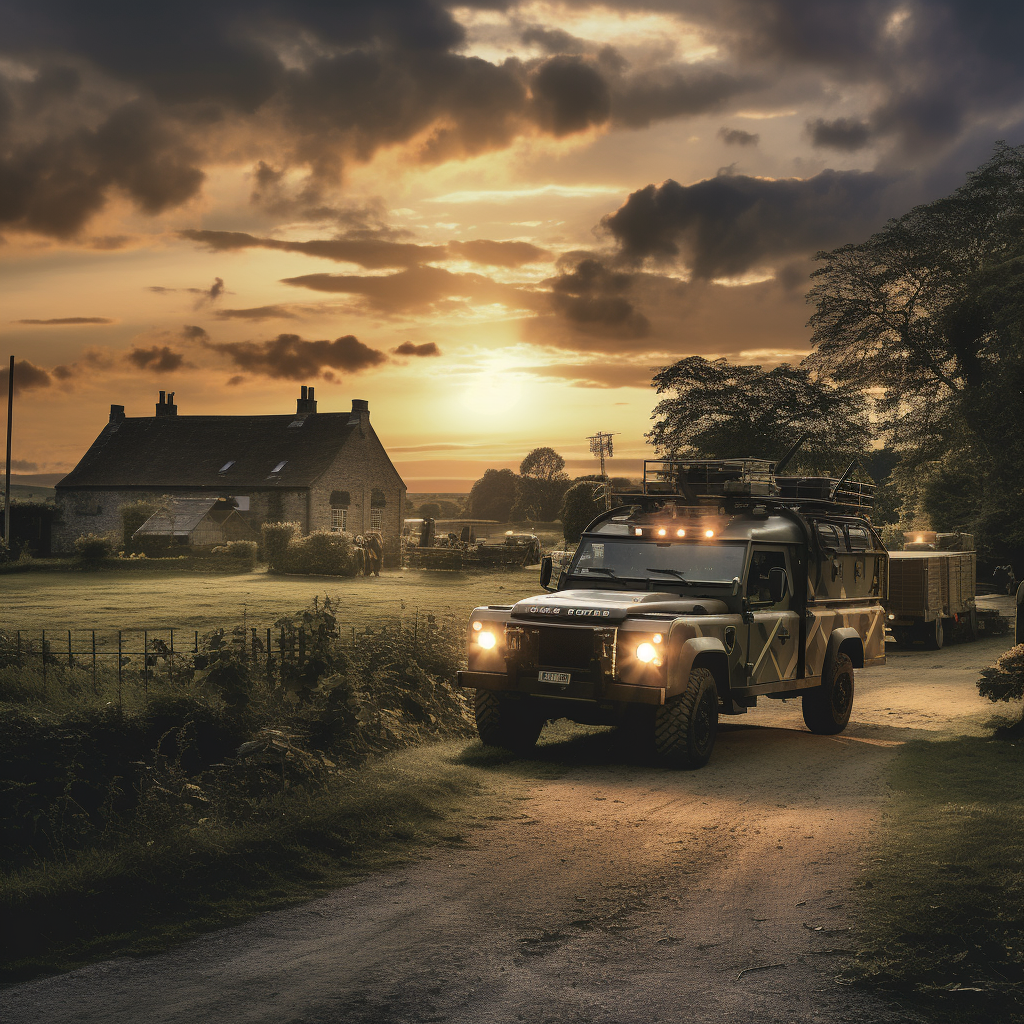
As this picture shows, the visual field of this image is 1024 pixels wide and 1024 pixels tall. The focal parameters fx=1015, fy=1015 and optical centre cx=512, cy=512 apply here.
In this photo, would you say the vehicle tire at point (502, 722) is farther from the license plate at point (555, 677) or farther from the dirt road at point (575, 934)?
the dirt road at point (575, 934)

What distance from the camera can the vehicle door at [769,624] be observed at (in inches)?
404

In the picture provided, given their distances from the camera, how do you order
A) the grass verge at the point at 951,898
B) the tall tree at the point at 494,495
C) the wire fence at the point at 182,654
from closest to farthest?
the grass verge at the point at 951,898 → the wire fence at the point at 182,654 → the tall tree at the point at 494,495

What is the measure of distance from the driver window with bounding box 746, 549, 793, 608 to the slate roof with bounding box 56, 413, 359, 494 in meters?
46.9

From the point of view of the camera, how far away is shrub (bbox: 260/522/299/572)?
126 ft

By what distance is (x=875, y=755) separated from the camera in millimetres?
10562

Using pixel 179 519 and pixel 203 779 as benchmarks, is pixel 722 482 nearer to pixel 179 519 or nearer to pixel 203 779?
pixel 203 779

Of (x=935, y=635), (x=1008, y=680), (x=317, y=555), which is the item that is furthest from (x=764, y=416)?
(x=1008, y=680)

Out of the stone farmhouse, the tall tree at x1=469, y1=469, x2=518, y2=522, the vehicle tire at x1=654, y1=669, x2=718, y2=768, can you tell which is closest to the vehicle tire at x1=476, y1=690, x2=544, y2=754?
the vehicle tire at x1=654, y1=669, x2=718, y2=768

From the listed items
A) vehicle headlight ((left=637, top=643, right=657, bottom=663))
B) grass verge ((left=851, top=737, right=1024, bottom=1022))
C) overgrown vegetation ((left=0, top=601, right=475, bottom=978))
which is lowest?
grass verge ((left=851, top=737, right=1024, bottom=1022))

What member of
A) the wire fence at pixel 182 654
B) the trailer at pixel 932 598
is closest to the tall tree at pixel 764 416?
the trailer at pixel 932 598

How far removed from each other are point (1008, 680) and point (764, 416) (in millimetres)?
37676

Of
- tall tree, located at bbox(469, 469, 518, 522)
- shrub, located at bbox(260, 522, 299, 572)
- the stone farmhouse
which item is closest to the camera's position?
shrub, located at bbox(260, 522, 299, 572)

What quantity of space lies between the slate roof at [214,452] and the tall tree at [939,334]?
2822cm

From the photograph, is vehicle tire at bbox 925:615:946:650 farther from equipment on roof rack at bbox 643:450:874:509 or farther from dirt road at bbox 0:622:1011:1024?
dirt road at bbox 0:622:1011:1024
